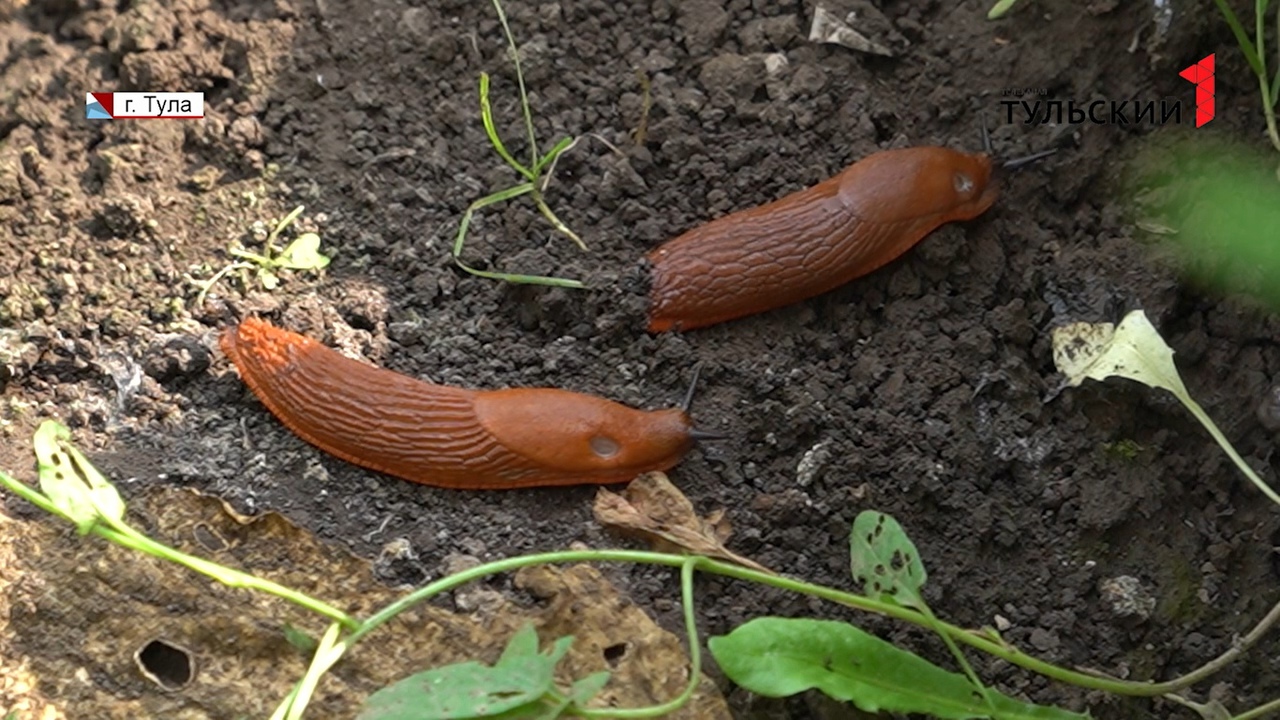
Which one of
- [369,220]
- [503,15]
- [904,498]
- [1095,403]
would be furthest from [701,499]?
[503,15]

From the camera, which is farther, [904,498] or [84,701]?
[904,498]

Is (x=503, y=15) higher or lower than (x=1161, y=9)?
lower

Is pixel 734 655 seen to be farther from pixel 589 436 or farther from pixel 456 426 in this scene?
pixel 456 426

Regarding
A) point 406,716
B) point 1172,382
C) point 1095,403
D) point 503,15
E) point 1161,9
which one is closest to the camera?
point 406,716

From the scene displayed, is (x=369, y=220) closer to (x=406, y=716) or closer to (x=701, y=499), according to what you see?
(x=701, y=499)

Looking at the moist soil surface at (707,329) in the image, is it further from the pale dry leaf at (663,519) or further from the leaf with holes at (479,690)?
the leaf with holes at (479,690)

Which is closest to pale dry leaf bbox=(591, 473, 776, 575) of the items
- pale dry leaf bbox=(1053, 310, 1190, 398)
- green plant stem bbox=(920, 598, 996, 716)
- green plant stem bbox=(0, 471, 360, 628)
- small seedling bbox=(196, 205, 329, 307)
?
green plant stem bbox=(920, 598, 996, 716)
